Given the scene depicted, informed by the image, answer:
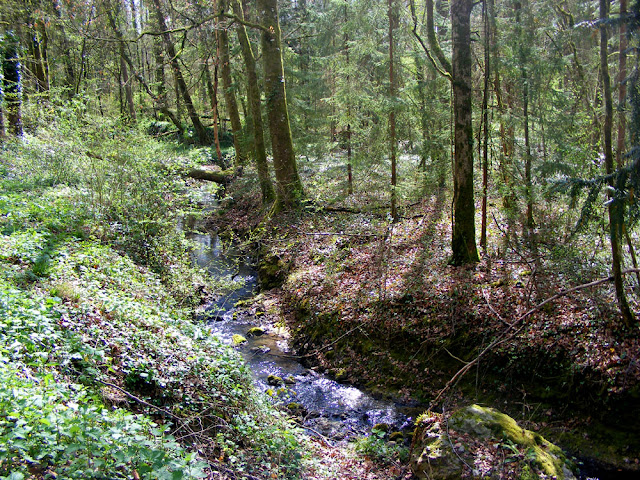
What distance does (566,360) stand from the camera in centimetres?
632

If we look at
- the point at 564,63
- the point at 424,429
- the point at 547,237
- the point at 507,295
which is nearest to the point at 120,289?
the point at 424,429

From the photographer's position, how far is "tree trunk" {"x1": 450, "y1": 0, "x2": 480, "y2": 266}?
812cm

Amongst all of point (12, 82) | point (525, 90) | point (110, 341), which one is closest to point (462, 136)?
point (525, 90)

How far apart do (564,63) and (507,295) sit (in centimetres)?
570

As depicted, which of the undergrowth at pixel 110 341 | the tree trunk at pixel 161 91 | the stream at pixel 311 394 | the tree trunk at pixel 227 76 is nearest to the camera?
the undergrowth at pixel 110 341

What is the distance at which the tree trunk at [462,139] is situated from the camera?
8.12m

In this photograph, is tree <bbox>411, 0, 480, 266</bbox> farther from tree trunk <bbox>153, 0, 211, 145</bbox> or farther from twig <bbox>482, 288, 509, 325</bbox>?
tree trunk <bbox>153, 0, 211, 145</bbox>

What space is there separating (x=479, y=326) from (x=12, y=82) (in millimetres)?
14413

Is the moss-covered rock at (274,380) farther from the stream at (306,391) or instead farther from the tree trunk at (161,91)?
the tree trunk at (161,91)

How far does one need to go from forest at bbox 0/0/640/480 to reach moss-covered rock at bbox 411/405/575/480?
2 centimetres

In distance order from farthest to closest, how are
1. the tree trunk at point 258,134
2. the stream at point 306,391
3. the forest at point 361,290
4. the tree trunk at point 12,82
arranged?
the tree trunk at point 258,134 < the tree trunk at point 12,82 < the stream at point 306,391 < the forest at point 361,290

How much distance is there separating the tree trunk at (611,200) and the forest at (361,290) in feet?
0.11

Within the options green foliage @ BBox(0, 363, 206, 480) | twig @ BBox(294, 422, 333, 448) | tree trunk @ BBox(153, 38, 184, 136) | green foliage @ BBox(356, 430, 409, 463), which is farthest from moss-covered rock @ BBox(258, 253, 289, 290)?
tree trunk @ BBox(153, 38, 184, 136)

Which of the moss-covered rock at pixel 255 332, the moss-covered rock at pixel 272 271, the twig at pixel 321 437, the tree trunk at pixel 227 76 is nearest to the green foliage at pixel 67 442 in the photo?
the twig at pixel 321 437
